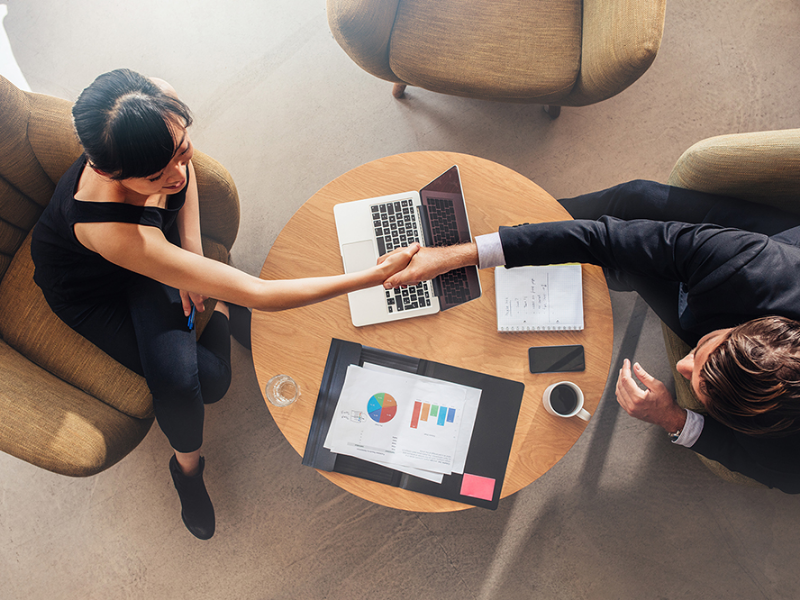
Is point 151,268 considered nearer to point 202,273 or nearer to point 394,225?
point 202,273

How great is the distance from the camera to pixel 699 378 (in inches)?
45.8

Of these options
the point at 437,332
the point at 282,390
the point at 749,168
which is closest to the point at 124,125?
the point at 282,390

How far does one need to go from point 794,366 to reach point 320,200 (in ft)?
4.18

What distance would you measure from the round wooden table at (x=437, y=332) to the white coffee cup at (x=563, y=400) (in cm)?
4

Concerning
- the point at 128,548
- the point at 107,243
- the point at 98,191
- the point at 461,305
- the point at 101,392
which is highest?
the point at 98,191

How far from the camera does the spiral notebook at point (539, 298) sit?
1.33 m

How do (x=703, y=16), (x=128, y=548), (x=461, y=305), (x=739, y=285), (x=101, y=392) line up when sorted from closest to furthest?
(x=739, y=285) → (x=461, y=305) → (x=101, y=392) → (x=128, y=548) → (x=703, y=16)

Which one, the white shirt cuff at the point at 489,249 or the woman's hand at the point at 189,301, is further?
the woman's hand at the point at 189,301

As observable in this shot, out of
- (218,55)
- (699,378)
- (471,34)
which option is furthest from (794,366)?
(218,55)

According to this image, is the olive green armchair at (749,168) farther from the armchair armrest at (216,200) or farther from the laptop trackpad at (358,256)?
the armchair armrest at (216,200)

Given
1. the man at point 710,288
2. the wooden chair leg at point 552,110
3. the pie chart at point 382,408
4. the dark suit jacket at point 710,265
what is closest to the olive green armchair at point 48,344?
the pie chart at point 382,408

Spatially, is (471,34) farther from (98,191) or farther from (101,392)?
(101,392)

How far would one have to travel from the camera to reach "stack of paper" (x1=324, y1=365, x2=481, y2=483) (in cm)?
130

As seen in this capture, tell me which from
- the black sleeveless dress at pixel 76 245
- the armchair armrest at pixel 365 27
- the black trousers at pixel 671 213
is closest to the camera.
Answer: the black sleeveless dress at pixel 76 245
